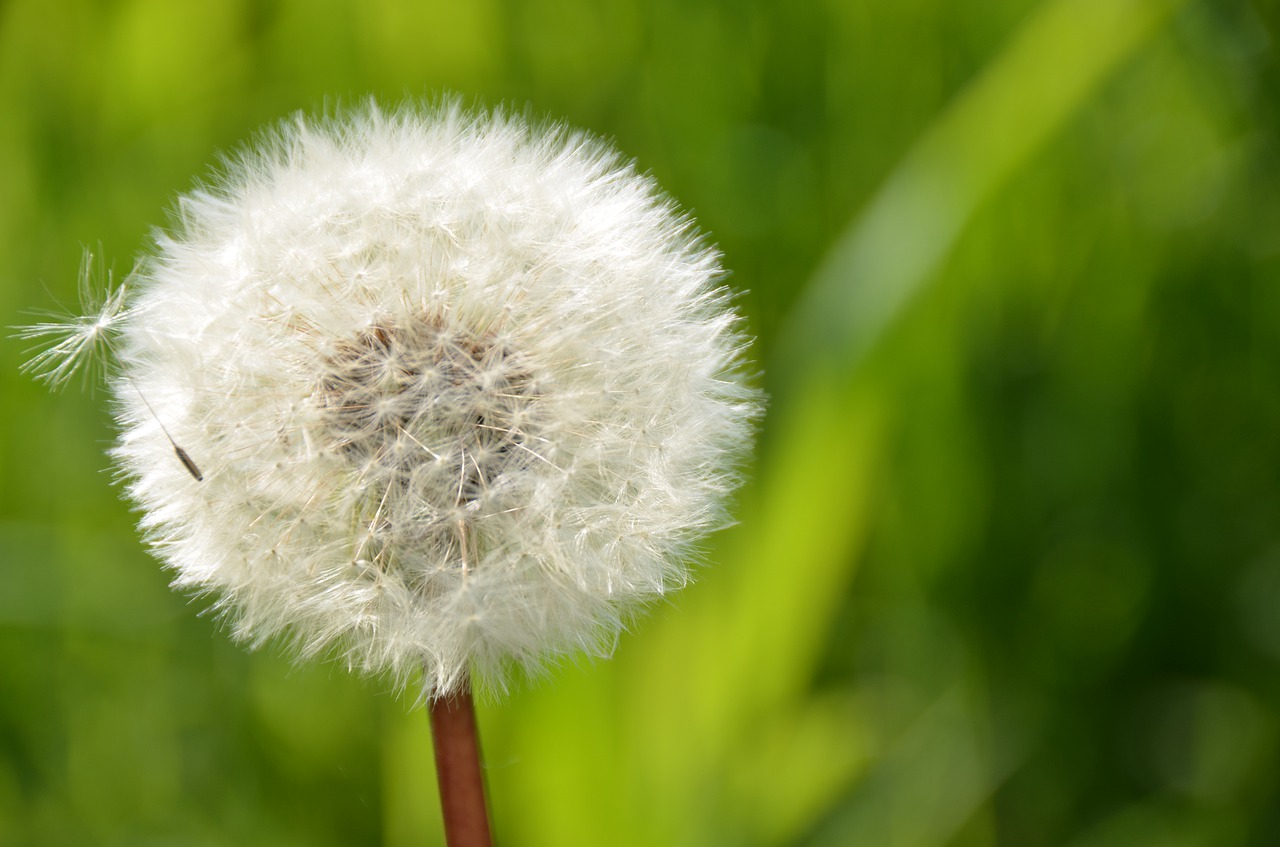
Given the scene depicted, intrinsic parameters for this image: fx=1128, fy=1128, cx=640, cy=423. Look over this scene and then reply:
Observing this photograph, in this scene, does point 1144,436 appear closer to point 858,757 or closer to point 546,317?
point 858,757

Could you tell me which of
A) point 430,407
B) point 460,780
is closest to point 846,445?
point 430,407

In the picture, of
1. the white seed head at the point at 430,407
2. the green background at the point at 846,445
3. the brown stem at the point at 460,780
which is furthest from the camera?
the green background at the point at 846,445

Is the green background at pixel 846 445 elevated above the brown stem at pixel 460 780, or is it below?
above

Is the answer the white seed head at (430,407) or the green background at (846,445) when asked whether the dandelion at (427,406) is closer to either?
the white seed head at (430,407)

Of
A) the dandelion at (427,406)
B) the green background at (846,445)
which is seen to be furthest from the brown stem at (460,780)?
the green background at (846,445)

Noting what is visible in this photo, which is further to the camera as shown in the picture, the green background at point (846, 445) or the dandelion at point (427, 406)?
the green background at point (846, 445)

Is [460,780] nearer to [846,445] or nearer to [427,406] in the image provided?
[427,406]
